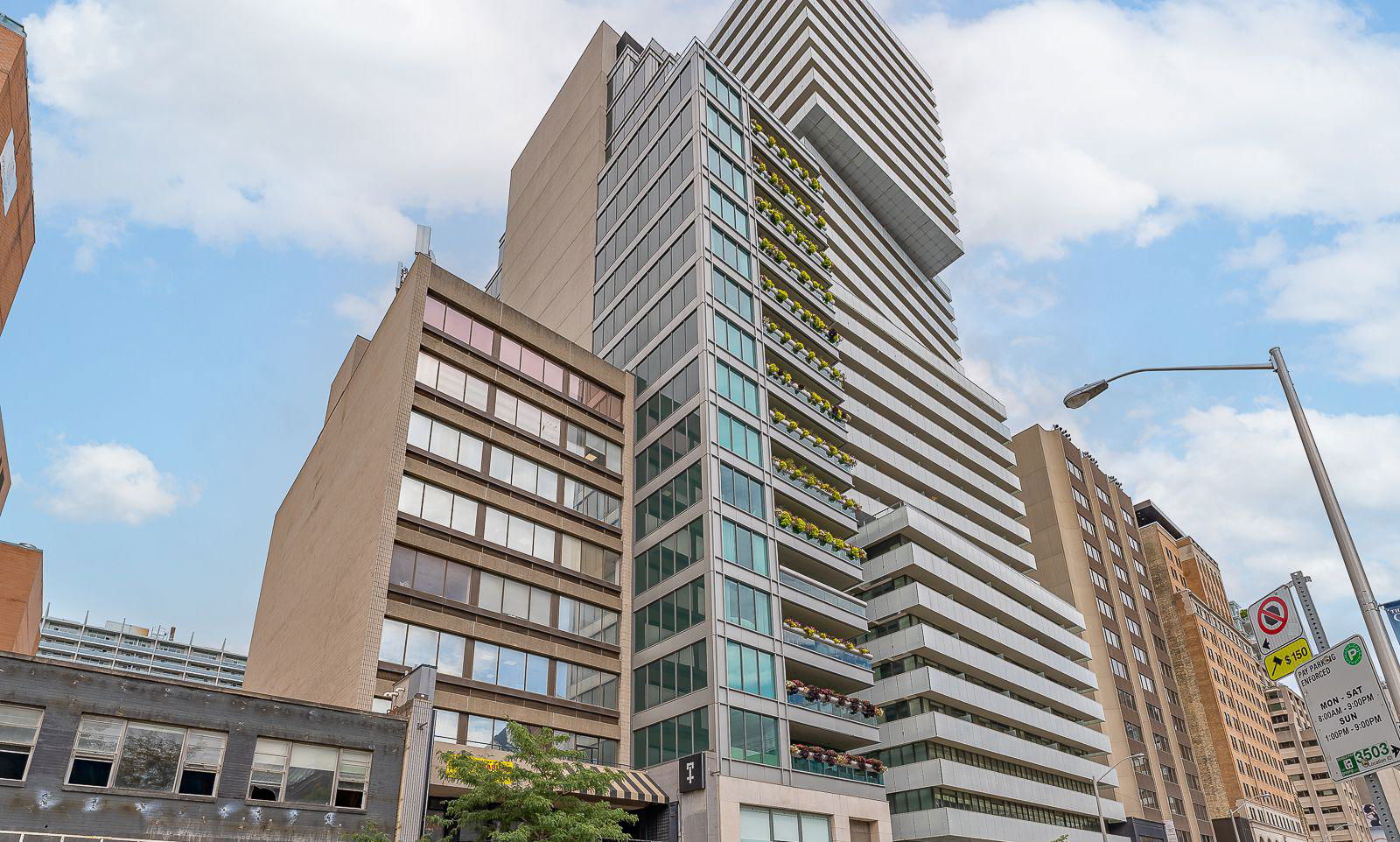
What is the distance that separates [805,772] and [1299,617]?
33253 millimetres

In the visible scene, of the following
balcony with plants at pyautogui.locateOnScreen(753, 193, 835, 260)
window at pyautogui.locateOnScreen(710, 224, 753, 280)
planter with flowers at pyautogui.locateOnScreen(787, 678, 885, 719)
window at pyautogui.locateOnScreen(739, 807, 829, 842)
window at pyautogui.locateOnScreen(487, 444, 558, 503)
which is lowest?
window at pyautogui.locateOnScreen(739, 807, 829, 842)

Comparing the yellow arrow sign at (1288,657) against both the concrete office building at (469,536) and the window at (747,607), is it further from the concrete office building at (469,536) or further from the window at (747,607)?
the window at (747,607)

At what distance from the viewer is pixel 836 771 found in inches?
1738

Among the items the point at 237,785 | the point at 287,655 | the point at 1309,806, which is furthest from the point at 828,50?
the point at 1309,806

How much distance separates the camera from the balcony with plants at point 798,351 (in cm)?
5512

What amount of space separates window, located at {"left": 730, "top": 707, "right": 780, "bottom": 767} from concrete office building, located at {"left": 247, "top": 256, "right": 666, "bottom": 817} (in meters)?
2.77

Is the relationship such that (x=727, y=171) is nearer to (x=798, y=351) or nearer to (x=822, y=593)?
(x=798, y=351)

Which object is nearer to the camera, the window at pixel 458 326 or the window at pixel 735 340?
the window at pixel 458 326

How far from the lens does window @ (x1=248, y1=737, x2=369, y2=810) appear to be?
92.7ft

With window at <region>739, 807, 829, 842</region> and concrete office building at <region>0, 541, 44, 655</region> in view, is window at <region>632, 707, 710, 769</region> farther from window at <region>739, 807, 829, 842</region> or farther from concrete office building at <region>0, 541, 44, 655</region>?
concrete office building at <region>0, 541, 44, 655</region>

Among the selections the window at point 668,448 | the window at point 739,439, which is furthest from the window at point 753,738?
the window at point 668,448

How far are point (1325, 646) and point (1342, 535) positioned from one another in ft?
5.88

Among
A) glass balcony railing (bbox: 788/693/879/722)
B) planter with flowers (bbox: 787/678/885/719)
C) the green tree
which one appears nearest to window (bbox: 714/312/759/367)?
planter with flowers (bbox: 787/678/885/719)

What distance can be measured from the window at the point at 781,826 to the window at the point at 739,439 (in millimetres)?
16741
